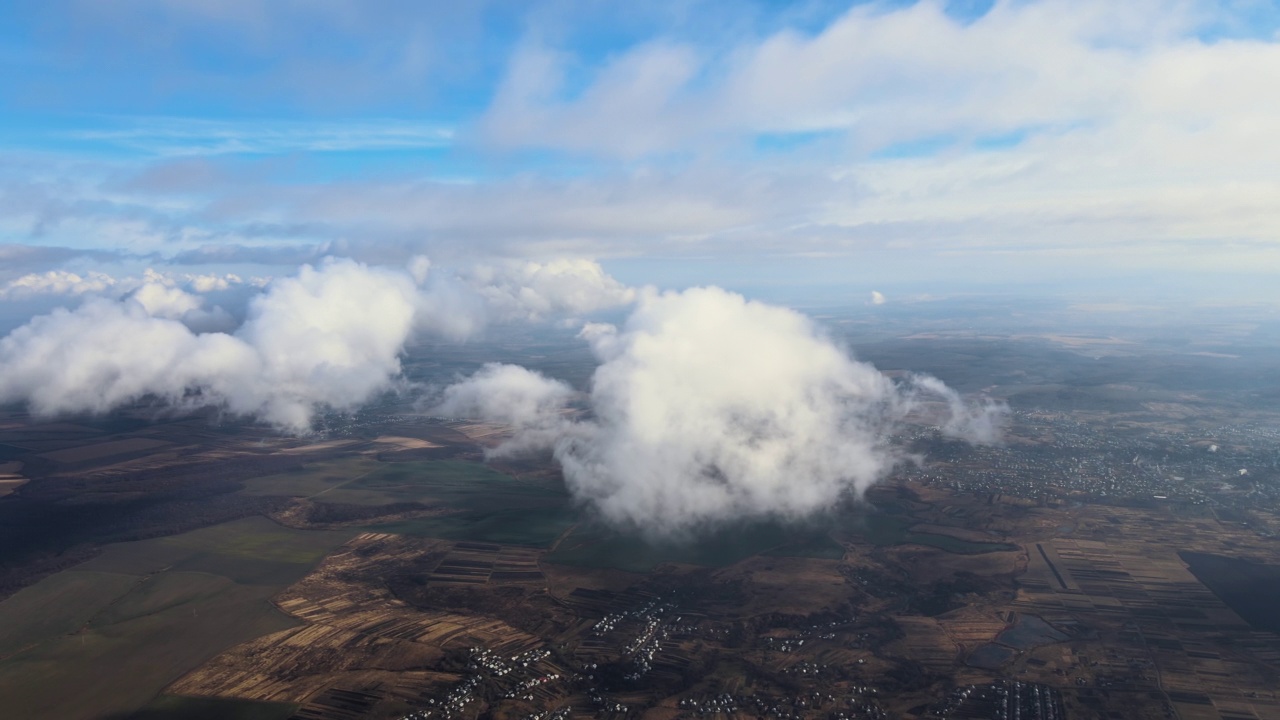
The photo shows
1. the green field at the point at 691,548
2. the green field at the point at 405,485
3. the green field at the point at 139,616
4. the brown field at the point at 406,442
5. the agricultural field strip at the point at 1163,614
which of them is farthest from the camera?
the brown field at the point at 406,442

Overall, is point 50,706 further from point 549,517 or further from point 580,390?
point 580,390

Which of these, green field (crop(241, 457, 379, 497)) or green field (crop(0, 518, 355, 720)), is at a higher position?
green field (crop(241, 457, 379, 497))

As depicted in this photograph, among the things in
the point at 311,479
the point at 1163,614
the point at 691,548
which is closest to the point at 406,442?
the point at 311,479

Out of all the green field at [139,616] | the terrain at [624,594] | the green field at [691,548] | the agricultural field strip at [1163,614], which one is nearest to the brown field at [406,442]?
the terrain at [624,594]

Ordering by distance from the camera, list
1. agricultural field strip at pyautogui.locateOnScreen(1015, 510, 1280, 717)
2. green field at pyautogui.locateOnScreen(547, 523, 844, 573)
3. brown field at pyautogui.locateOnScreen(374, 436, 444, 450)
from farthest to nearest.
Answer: brown field at pyautogui.locateOnScreen(374, 436, 444, 450), green field at pyautogui.locateOnScreen(547, 523, 844, 573), agricultural field strip at pyautogui.locateOnScreen(1015, 510, 1280, 717)

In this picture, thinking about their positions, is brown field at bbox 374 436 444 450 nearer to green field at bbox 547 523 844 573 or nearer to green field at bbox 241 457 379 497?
green field at bbox 241 457 379 497

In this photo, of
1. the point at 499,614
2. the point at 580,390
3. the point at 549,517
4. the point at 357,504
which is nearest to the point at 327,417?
the point at 580,390

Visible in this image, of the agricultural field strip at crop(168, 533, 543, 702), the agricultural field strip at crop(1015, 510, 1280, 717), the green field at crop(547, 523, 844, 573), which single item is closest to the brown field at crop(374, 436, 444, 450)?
the green field at crop(547, 523, 844, 573)

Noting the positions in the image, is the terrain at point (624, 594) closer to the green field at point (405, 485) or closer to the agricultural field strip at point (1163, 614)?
the agricultural field strip at point (1163, 614)

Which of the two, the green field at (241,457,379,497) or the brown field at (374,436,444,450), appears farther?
the brown field at (374,436,444,450)
